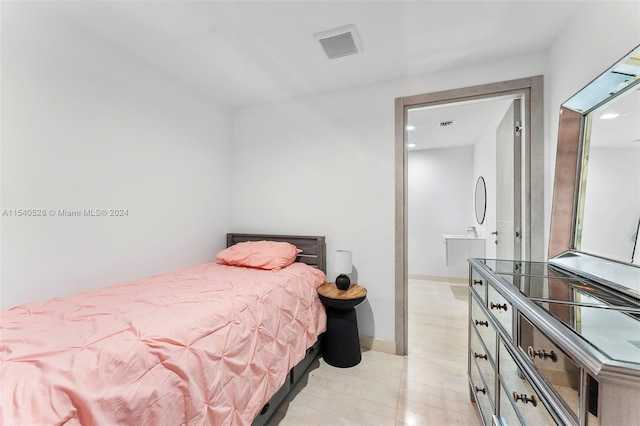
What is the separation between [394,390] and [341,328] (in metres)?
0.56

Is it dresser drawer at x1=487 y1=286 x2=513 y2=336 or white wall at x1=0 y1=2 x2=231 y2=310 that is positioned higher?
white wall at x1=0 y1=2 x2=231 y2=310

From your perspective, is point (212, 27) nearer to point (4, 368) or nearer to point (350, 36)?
point (350, 36)

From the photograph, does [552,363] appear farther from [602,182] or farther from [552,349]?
[602,182]

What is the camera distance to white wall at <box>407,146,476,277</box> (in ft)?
14.7

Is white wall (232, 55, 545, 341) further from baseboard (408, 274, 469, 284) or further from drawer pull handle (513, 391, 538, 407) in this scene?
baseboard (408, 274, 469, 284)

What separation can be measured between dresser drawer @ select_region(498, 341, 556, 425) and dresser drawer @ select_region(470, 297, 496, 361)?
0.10m

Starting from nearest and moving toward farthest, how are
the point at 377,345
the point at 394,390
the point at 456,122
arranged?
1. the point at 394,390
2. the point at 377,345
3. the point at 456,122

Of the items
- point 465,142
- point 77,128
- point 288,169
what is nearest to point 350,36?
point 288,169

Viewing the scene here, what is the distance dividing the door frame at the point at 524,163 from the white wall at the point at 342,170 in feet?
0.19

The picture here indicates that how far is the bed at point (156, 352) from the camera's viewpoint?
29.0 inches

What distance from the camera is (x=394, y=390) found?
181 centimetres

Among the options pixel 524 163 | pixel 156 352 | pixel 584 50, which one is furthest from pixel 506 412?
pixel 584 50

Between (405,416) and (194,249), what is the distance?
2.19 metres

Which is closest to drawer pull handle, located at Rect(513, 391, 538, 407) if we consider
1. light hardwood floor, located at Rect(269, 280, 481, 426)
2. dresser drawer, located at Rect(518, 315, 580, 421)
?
dresser drawer, located at Rect(518, 315, 580, 421)
